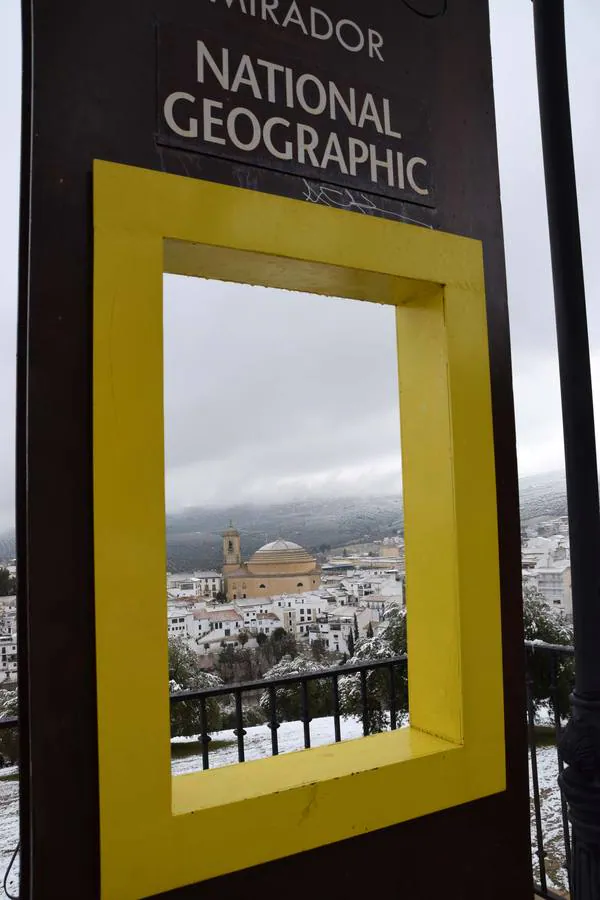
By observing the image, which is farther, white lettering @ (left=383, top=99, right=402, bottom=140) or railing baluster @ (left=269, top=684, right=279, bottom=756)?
railing baluster @ (left=269, top=684, right=279, bottom=756)

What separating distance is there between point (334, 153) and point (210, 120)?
44 centimetres

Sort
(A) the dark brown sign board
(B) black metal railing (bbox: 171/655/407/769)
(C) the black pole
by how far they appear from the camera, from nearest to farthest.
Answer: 1. (C) the black pole
2. (A) the dark brown sign board
3. (B) black metal railing (bbox: 171/655/407/769)

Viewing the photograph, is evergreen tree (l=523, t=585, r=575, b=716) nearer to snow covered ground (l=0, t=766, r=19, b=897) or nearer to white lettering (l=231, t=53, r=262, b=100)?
white lettering (l=231, t=53, r=262, b=100)

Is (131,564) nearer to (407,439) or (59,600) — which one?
(59,600)

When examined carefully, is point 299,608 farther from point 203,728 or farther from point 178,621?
point 178,621

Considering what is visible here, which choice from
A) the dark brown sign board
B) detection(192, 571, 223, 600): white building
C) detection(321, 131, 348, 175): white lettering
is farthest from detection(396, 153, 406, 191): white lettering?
detection(192, 571, 223, 600): white building

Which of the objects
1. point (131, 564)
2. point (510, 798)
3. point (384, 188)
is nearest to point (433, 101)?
point (384, 188)

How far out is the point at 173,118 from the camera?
1.74 meters

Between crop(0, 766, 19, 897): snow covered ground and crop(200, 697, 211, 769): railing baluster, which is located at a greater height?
crop(200, 697, 211, 769): railing baluster

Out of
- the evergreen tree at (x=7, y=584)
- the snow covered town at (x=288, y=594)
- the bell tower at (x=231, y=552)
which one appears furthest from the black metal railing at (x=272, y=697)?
the evergreen tree at (x=7, y=584)

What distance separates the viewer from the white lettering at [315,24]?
2.05 meters

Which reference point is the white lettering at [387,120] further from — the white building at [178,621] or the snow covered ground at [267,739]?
the snow covered ground at [267,739]

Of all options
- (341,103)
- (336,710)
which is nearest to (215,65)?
(341,103)

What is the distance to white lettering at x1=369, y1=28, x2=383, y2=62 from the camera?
7.06 feet
